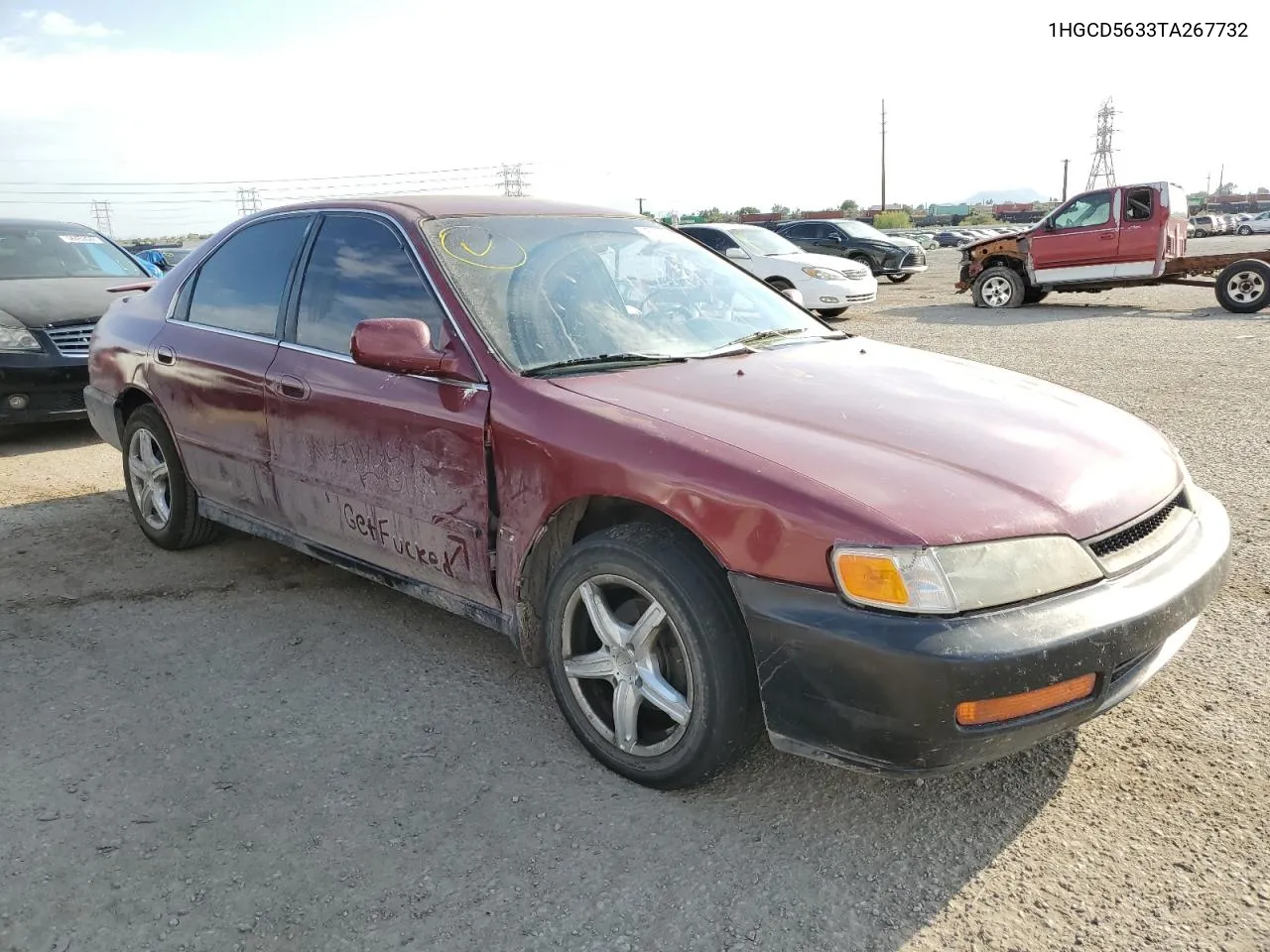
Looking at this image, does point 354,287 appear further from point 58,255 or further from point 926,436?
point 58,255

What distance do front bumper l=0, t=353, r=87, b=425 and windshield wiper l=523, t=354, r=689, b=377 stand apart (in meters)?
5.33

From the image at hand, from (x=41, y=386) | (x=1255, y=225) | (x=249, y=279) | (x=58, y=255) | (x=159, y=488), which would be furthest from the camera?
(x=1255, y=225)

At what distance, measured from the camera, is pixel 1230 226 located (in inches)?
2269

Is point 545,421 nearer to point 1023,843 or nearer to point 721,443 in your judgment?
point 721,443

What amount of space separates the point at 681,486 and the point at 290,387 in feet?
5.93

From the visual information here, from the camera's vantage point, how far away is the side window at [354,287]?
3180 mm

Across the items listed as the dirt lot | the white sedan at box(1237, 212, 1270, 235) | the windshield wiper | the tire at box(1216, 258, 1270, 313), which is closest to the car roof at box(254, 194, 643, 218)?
the windshield wiper

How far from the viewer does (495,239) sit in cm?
332

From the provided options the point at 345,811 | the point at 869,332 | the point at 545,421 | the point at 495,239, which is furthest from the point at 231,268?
the point at 869,332

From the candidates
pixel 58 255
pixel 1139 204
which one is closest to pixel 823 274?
pixel 1139 204

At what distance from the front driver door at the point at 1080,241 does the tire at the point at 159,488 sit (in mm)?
13640

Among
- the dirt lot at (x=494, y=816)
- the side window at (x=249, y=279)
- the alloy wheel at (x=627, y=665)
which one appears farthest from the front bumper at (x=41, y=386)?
the alloy wheel at (x=627, y=665)

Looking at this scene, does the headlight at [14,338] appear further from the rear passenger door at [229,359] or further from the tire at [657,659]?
the tire at [657,659]

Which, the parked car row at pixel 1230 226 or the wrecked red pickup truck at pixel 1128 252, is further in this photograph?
the parked car row at pixel 1230 226
